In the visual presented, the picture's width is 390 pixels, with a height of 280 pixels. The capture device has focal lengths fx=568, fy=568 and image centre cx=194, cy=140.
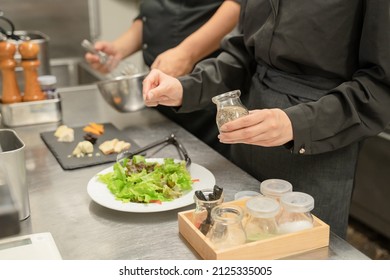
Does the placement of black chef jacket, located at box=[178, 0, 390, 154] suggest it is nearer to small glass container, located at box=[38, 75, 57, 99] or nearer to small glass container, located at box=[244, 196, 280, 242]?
small glass container, located at box=[244, 196, 280, 242]

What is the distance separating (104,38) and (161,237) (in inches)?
93.0

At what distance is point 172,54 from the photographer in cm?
176

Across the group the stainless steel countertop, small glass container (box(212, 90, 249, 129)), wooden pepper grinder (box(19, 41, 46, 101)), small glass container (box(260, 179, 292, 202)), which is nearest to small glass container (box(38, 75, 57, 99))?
wooden pepper grinder (box(19, 41, 46, 101))

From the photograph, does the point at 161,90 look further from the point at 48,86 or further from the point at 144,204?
the point at 48,86

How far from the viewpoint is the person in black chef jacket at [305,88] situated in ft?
3.79

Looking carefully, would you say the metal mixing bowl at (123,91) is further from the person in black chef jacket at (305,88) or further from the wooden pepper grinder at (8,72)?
the person in black chef jacket at (305,88)

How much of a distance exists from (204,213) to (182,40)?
1.03 meters

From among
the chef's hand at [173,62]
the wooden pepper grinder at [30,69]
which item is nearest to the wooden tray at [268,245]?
the chef's hand at [173,62]

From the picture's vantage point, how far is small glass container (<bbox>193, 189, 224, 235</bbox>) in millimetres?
1016

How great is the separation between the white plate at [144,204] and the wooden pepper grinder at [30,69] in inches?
22.4

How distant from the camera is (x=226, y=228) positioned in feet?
3.17

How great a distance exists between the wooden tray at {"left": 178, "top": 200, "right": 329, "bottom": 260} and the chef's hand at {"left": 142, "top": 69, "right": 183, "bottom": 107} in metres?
0.39
